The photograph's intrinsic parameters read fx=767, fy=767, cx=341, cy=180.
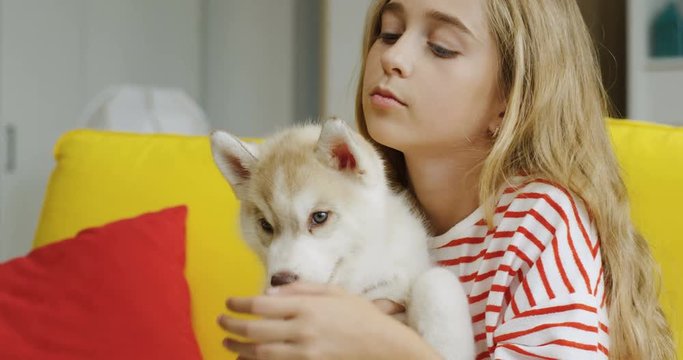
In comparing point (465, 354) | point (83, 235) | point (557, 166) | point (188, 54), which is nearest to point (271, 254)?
point (465, 354)

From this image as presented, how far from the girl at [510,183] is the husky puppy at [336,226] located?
0.04m

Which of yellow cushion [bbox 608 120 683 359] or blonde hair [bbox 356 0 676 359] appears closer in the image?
blonde hair [bbox 356 0 676 359]

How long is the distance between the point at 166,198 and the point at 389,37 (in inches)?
27.7

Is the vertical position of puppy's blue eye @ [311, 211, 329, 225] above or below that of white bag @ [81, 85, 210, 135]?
above

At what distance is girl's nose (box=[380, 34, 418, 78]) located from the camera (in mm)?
1142

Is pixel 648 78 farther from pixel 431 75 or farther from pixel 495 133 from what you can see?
pixel 431 75

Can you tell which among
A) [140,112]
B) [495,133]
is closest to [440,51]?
[495,133]

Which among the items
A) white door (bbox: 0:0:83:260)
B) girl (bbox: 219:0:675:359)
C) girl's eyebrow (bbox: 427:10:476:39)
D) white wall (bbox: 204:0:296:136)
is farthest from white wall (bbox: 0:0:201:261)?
girl's eyebrow (bbox: 427:10:476:39)

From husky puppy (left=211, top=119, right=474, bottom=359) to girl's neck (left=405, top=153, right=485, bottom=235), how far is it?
0.18 meters

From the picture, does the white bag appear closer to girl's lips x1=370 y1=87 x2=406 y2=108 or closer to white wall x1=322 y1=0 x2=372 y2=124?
white wall x1=322 y1=0 x2=372 y2=124

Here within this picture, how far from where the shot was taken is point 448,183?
1.30 m

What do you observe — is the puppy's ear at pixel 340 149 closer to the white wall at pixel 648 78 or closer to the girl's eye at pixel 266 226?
the girl's eye at pixel 266 226

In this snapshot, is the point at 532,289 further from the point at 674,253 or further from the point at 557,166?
the point at 674,253

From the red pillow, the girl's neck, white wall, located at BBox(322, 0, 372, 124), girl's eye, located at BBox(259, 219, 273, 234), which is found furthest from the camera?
white wall, located at BBox(322, 0, 372, 124)
